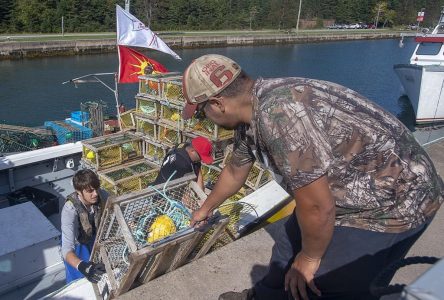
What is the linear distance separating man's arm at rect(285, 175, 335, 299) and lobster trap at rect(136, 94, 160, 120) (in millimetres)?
5682

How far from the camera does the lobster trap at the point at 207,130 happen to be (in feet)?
20.1

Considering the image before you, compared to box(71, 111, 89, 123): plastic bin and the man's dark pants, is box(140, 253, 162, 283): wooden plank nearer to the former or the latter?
the man's dark pants

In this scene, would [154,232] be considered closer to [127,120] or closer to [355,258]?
[355,258]

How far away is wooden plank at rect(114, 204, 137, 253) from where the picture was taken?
2.36 meters

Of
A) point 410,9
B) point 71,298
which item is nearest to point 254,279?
point 71,298

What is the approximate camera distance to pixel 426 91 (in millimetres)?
16625

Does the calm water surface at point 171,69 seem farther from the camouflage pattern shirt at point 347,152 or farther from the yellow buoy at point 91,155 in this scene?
the camouflage pattern shirt at point 347,152

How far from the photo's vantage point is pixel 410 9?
77688mm

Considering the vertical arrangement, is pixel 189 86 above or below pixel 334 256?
above

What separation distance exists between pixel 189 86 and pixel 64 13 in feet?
142

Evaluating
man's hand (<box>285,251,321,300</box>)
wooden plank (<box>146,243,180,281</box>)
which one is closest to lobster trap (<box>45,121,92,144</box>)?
wooden plank (<box>146,243,180,281</box>)

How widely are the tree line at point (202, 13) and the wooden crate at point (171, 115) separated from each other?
36.2 metres

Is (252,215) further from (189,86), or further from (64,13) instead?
(64,13)

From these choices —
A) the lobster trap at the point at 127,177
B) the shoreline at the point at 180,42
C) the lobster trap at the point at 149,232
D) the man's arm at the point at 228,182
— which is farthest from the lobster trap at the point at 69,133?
the shoreline at the point at 180,42
